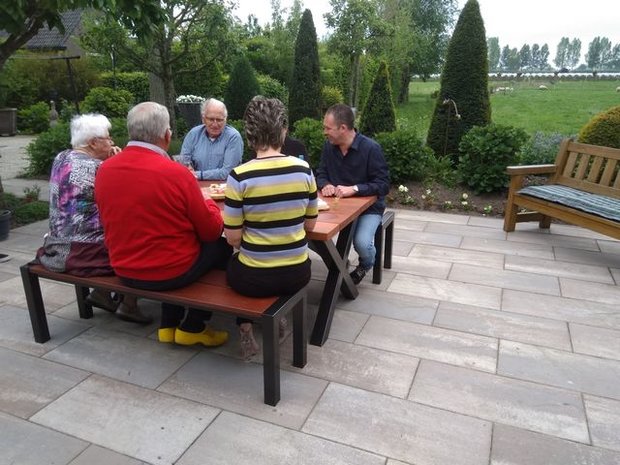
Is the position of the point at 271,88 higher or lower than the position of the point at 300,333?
higher

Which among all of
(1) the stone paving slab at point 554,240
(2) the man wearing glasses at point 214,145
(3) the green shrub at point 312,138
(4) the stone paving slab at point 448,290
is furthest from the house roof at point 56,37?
(4) the stone paving slab at point 448,290

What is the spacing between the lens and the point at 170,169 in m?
2.24

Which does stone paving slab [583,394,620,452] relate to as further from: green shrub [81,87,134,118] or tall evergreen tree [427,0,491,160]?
green shrub [81,87,134,118]

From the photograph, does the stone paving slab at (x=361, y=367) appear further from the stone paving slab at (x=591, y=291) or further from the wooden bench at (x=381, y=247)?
the stone paving slab at (x=591, y=291)

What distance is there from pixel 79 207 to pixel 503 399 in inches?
98.3

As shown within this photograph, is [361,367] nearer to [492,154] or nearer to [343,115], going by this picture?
[343,115]

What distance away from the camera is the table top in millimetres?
2534

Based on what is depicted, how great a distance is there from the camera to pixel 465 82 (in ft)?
24.2

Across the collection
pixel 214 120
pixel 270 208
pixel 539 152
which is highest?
pixel 214 120

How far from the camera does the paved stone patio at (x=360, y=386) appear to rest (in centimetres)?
199

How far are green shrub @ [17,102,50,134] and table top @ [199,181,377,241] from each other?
1305 centimetres

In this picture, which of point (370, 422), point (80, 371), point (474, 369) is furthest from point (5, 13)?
point (474, 369)

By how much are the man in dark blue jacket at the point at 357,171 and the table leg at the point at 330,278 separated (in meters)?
0.24

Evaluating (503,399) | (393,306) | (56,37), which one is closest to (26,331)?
(393,306)
